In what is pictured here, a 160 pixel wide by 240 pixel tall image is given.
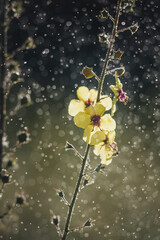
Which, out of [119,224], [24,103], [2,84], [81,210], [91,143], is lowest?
[119,224]

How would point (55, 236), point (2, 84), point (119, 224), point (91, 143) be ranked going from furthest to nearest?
point (119, 224), point (55, 236), point (91, 143), point (2, 84)

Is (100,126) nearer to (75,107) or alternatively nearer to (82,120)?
(82,120)

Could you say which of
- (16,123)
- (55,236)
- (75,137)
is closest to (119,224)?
(55,236)

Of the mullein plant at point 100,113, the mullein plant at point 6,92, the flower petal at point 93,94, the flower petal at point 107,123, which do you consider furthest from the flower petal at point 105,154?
the mullein plant at point 6,92

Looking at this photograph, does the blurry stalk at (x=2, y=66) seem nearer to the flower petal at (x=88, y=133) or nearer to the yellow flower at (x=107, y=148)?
the flower petal at (x=88, y=133)

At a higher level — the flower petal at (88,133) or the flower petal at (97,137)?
the flower petal at (97,137)

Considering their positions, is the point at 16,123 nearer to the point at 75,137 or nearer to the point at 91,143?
the point at 75,137

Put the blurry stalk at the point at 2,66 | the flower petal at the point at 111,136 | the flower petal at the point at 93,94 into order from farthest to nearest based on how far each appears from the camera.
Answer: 1. the flower petal at the point at 93,94
2. the flower petal at the point at 111,136
3. the blurry stalk at the point at 2,66
